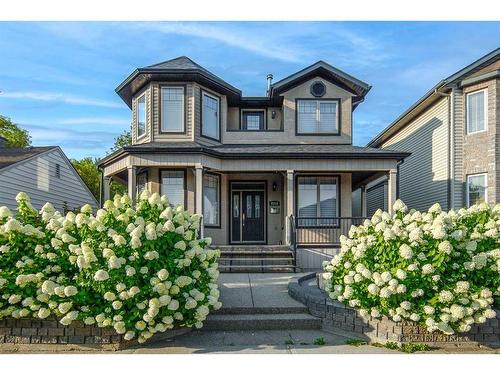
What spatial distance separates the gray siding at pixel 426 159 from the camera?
13.3m

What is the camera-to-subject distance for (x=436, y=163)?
45.7 ft

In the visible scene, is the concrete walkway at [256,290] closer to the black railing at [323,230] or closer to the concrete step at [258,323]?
the concrete step at [258,323]

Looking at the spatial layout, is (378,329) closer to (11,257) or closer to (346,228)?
(11,257)

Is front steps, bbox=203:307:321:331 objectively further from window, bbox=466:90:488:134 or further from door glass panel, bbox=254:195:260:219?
window, bbox=466:90:488:134

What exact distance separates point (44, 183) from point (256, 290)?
36.0 feet

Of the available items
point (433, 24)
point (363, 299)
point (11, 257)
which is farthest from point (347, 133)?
point (11, 257)

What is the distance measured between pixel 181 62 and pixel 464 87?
9.50 metres

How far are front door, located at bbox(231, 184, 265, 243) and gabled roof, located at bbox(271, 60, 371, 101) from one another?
3818mm

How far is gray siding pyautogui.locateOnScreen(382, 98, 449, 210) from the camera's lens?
43.7ft

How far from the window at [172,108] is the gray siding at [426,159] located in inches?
355

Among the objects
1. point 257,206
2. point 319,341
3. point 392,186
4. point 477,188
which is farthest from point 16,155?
point 477,188

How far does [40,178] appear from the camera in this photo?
1452 centimetres

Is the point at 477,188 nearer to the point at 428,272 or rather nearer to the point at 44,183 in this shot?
the point at 428,272

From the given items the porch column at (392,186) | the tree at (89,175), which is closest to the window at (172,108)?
the porch column at (392,186)
